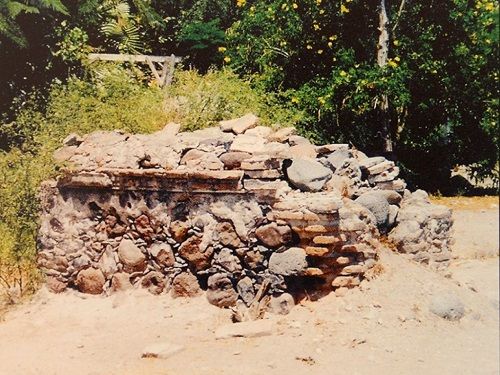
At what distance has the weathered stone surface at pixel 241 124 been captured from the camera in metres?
6.14

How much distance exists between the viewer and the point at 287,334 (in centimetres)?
499

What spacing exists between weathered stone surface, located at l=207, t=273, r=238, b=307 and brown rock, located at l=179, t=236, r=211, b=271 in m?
0.16

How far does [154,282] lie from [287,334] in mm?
1624

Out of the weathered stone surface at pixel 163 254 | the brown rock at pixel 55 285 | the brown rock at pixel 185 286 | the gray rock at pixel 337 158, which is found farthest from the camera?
the brown rock at pixel 55 285

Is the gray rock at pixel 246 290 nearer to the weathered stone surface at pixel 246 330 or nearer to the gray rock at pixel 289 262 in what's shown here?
the gray rock at pixel 289 262

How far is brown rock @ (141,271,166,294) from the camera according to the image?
5.88 metres

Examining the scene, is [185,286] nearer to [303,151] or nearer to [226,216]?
[226,216]

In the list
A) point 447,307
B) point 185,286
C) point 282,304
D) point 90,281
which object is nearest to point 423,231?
point 447,307

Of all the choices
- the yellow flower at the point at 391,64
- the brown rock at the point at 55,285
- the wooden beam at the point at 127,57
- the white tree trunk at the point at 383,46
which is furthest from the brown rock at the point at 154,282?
the yellow flower at the point at 391,64

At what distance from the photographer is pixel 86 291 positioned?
6.18 m

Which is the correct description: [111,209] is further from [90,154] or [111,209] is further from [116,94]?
[116,94]

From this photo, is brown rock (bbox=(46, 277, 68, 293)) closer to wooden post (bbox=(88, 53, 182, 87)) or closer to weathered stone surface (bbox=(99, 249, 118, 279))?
weathered stone surface (bbox=(99, 249, 118, 279))

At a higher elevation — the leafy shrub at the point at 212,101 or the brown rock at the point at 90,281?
the leafy shrub at the point at 212,101

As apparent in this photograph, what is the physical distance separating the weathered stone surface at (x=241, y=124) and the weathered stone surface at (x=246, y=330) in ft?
6.79
